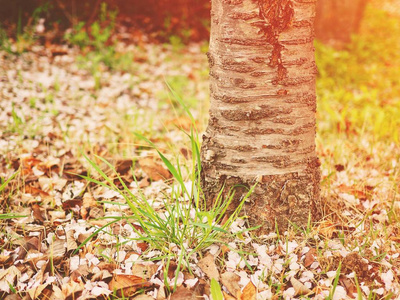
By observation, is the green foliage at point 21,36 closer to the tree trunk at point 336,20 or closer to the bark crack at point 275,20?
the bark crack at point 275,20

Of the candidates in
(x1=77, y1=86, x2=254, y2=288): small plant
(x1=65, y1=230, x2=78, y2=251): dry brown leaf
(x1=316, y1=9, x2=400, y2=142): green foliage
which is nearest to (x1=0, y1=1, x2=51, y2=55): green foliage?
(x1=65, y1=230, x2=78, y2=251): dry brown leaf

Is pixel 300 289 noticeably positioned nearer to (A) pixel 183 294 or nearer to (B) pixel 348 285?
(B) pixel 348 285

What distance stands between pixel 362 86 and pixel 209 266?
10.1 ft

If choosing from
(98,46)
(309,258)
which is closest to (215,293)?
(309,258)

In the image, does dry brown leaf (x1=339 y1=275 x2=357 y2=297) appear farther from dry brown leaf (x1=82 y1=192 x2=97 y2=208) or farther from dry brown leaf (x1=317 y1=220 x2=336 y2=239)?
dry brown leaf (x1=82 y1=192 x2=97 y2=208)

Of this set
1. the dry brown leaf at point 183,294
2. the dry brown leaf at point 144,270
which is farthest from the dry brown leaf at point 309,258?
the dry brown leaf at point 144,270

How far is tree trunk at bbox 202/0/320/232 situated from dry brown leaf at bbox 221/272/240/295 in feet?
0.98

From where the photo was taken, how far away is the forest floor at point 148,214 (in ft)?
5.01

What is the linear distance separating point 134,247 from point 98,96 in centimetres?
233

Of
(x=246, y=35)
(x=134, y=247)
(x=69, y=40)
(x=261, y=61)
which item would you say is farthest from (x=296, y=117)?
(x=69, y=40)

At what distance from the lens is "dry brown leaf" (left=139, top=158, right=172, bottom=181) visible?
90.8 inches

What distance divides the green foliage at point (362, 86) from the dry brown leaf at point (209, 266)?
1.57 m

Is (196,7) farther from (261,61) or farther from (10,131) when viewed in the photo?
(261,61)

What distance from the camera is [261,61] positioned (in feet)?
5.22
